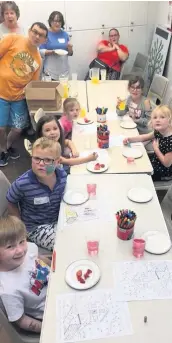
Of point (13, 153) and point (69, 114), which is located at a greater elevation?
point (69, 114)

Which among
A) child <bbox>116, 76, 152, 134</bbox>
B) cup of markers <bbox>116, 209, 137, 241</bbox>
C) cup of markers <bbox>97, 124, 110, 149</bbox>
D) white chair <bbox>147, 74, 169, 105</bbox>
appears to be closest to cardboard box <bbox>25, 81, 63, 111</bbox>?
child <bbox>116, 76, 152, 134</bbox>

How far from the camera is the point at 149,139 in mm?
2891

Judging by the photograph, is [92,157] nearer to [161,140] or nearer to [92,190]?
[92,190]

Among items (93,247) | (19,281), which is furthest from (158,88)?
(19,281)

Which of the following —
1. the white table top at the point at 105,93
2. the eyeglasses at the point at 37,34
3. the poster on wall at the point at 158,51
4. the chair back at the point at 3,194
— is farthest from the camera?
the poster on wall at the point at 158,51

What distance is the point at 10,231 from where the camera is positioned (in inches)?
61.4

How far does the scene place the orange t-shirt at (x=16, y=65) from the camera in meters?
3.44

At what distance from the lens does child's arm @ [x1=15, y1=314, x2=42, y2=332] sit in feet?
5.03

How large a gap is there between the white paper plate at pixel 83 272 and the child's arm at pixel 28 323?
26cm

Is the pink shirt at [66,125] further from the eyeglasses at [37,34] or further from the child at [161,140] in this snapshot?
the eyeglasses at [37,34]

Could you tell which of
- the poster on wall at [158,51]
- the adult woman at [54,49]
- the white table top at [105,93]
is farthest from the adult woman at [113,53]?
the white table top at [105,93]

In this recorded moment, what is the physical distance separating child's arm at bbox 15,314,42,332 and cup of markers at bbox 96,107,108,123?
6.55 ft

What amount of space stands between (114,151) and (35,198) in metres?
0.85

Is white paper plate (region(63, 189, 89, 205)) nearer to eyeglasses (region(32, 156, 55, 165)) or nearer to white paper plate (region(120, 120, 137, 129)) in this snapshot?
eyeglasses (region(32, 156, 55, 165))
